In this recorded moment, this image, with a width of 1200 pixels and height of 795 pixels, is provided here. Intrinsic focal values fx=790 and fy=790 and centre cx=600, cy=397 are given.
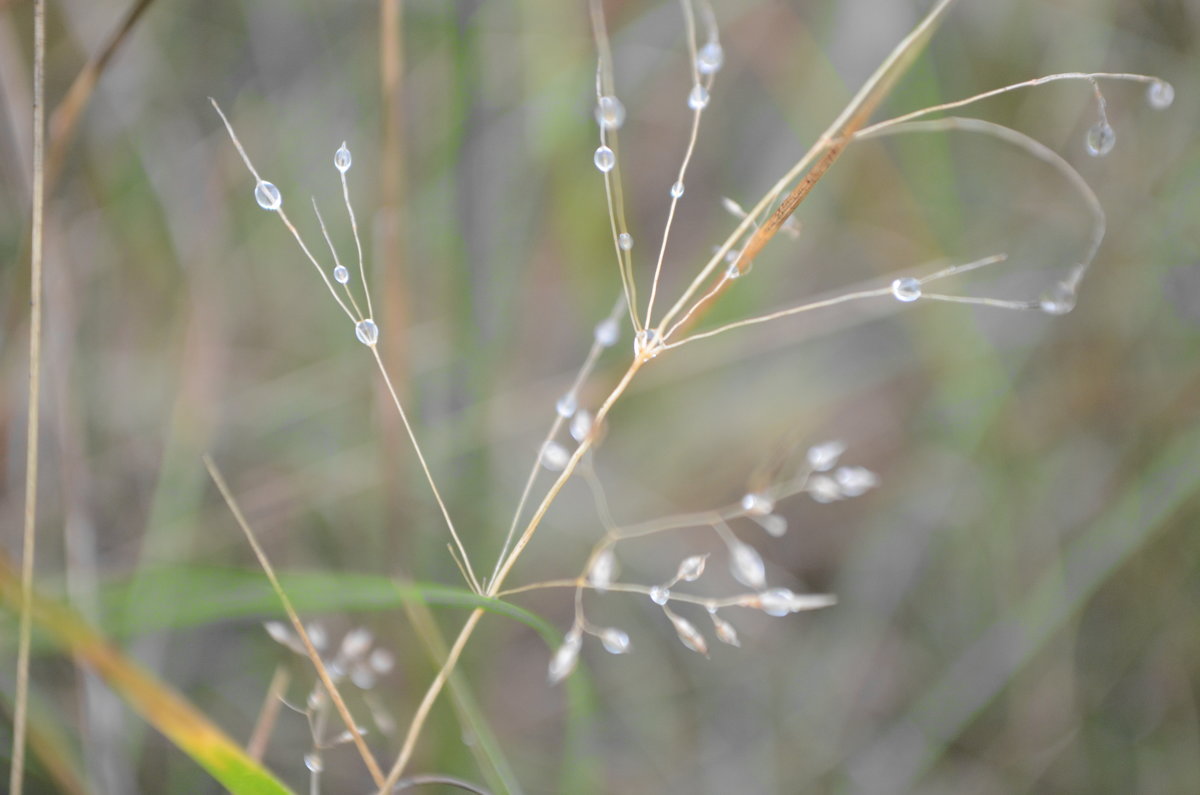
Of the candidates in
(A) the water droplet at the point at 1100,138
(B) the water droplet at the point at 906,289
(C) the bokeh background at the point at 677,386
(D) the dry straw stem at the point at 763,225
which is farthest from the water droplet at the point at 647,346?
(C) the bokeh background at the point at 677,386

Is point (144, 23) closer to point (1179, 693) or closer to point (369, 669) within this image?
point (369, 669)

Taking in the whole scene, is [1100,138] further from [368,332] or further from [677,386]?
[677,386]

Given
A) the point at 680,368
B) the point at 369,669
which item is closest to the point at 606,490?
the point at 680,368

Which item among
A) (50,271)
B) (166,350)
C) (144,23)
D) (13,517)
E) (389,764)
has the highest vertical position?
(144,23)

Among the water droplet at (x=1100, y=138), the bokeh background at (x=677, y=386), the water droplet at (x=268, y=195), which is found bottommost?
the bokeh background at (x=677, y=386)

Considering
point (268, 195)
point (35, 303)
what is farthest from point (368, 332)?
point (35, 303)

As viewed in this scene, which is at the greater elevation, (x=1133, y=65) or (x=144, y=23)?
(x=144, y=23)

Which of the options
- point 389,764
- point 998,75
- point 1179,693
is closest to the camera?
point 389,764

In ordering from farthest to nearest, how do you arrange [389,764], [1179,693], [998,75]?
[998,75], [1179,693], [389,764]

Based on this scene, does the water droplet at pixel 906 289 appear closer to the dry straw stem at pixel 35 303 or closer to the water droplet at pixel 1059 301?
the water droplet at pixel 1059 301
